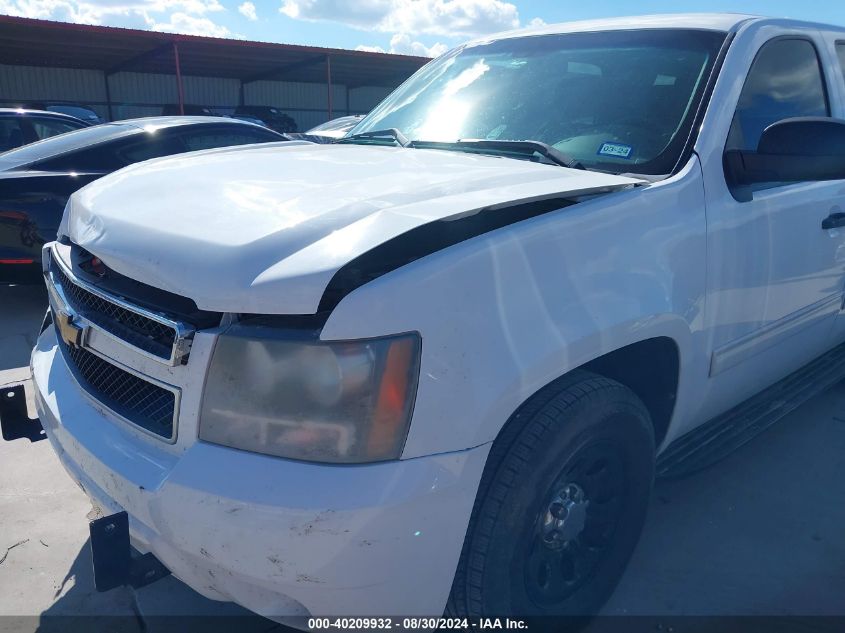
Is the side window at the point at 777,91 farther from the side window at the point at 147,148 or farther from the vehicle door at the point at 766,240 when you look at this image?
the side window at the point at 147,148

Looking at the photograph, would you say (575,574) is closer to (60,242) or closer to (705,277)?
(705,277)

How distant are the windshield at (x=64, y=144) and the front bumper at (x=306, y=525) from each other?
15.3 feet

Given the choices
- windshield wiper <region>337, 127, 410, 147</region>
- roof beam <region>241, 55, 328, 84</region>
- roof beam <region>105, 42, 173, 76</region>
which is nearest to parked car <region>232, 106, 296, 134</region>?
roof beam <region>241, 55, 328, 84</region>

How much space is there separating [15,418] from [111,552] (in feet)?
3.15

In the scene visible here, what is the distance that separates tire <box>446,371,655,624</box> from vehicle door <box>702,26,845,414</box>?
560 millimetres

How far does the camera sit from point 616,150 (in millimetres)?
2496

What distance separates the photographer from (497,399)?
163cm

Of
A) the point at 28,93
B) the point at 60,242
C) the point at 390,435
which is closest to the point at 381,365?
the point at 390,435

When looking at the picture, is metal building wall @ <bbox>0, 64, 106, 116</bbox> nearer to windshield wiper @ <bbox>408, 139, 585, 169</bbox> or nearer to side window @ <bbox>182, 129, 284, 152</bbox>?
side window @ <bbox>182, 129, 284, 152</bbox>

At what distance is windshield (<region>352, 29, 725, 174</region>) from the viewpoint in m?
2.50

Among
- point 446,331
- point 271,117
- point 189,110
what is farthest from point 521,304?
point 271,117

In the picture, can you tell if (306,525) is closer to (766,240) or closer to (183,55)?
(766,240)

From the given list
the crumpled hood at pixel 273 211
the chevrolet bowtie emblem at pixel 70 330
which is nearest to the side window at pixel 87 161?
the crumpled hood at pixel 273 211

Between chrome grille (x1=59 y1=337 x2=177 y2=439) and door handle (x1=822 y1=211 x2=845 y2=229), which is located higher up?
door handle (x1=822 y1=211 x2=845 y2=229)
